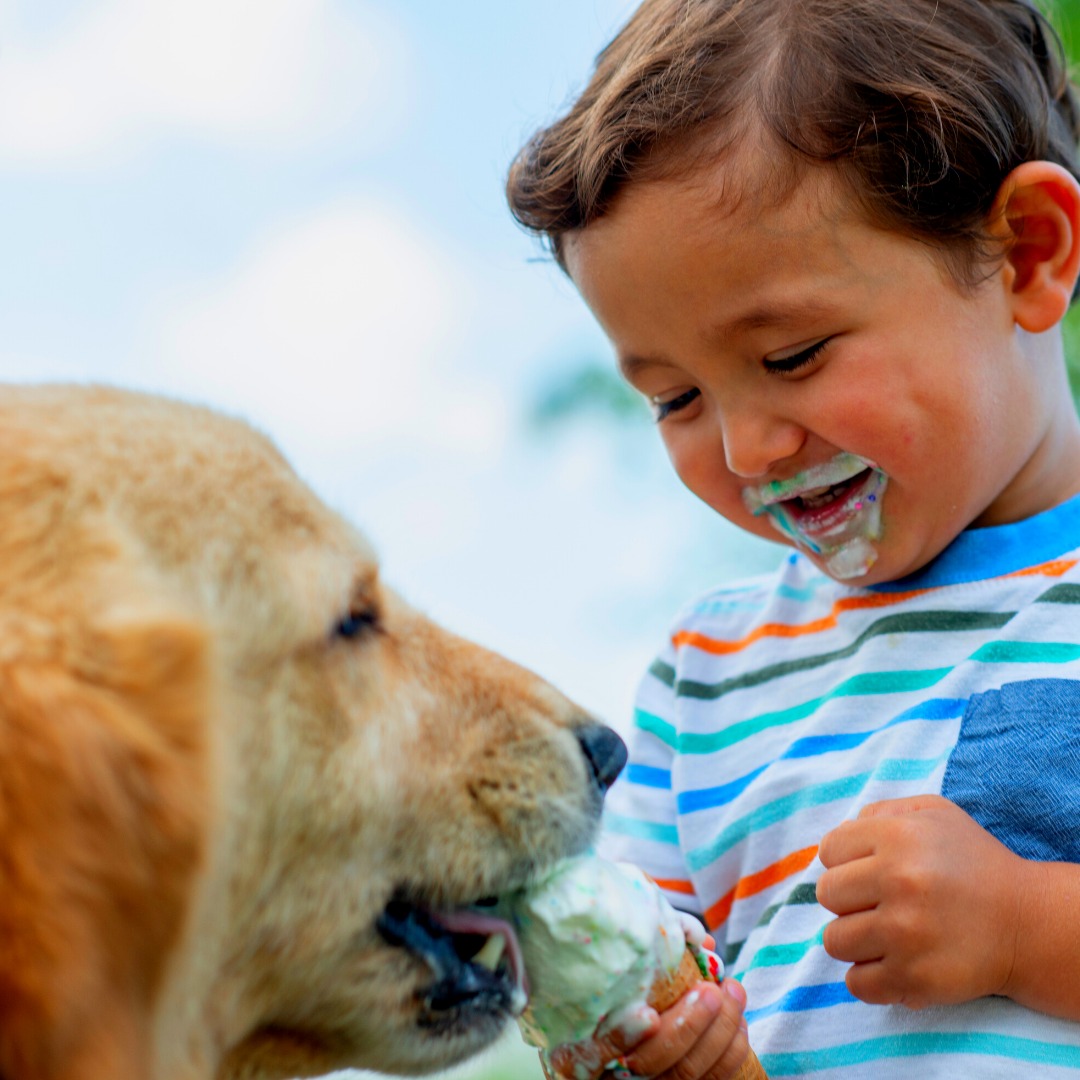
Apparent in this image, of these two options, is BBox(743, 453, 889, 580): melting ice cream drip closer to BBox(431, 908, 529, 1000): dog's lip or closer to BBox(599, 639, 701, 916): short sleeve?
BBox(599, 639, 701, 916): short sleeve

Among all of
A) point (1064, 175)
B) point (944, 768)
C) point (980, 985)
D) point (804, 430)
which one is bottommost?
point (980, 985)

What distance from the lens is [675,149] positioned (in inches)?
73.9

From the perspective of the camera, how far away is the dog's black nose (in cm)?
163

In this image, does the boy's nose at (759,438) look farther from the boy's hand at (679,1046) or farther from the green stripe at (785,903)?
the boy's hand at (679,1046)

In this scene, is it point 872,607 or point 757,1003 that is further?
point 872,607

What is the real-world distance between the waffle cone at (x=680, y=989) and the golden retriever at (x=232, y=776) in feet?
0.68

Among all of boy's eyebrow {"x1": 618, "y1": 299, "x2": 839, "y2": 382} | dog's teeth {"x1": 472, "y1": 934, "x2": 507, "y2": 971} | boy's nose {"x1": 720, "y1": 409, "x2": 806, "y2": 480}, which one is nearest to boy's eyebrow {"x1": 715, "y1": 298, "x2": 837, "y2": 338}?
boy's eyebrow {"x1": 618, "y1": 299, "x2": 839, "y2": 382}

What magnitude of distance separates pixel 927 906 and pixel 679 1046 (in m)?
0.36

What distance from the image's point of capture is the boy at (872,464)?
159cm

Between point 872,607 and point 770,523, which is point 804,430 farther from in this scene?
point 872,607

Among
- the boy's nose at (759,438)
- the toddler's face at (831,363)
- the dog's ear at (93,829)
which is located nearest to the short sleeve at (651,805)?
the toddler's face at (831,363)

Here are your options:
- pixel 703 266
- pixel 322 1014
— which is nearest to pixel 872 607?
pixel 703 266

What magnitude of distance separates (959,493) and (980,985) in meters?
0.71

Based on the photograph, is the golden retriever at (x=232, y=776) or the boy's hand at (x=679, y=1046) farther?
the boy's hand at (x=679, y=1046)
